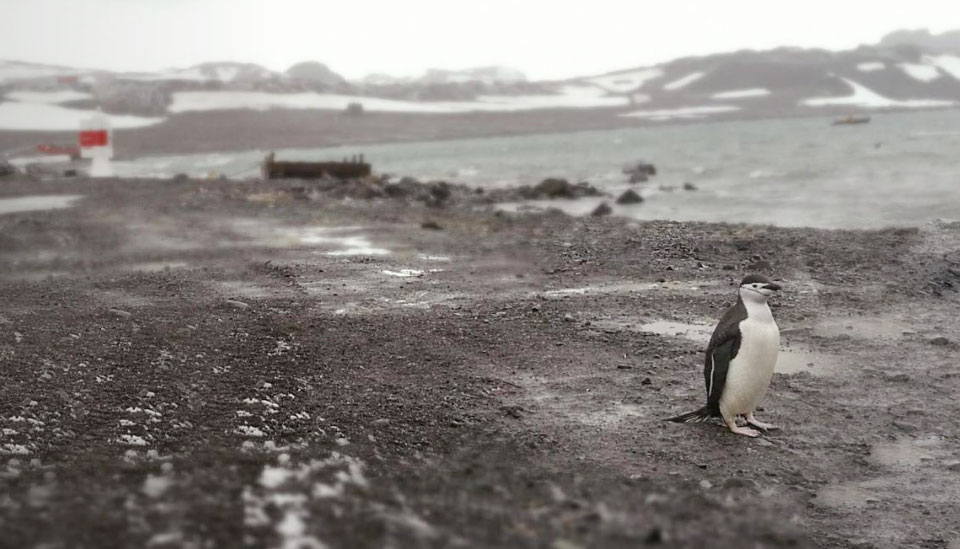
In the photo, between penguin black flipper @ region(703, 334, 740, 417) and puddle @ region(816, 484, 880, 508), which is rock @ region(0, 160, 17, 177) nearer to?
penguin black flipper @ region(703, 334, 740, 417)

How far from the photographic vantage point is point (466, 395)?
578cm

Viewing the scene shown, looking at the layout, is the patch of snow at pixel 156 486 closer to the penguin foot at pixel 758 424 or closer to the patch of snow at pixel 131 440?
the patch of snow at pixel 131 440

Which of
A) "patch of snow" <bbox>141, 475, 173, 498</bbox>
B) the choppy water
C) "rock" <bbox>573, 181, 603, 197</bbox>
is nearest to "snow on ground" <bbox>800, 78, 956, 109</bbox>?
the choppy water

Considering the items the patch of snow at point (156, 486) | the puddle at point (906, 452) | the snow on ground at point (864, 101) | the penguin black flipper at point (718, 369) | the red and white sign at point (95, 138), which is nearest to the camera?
the patch of snow at point (156, 486)

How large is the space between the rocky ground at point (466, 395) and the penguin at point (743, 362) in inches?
7.9

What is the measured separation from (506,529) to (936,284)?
9306 mm

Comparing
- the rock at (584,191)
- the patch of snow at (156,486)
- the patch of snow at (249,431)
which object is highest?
the patch of snow at (156,486)

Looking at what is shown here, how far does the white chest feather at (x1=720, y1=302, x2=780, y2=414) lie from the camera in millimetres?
5367

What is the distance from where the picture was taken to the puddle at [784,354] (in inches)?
263

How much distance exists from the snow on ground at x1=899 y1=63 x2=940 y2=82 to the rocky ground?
124 m

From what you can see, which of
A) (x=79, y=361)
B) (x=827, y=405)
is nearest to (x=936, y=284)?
(x=827, y=405)

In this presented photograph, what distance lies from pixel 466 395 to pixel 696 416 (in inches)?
61.0

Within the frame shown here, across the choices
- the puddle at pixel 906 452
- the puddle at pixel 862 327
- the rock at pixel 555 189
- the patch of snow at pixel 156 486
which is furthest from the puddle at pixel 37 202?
the patch of snow at pixel 156 486

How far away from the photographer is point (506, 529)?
4.36ft
